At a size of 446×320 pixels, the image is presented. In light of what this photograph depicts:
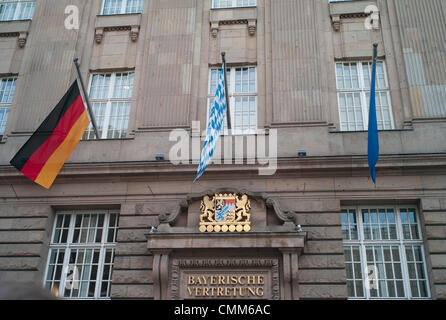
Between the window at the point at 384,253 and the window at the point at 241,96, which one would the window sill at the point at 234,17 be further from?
the window at the point at 384,253

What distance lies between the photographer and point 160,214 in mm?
13414

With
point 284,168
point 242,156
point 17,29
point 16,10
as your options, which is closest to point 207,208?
point 242,156

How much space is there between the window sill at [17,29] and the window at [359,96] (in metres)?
11.8

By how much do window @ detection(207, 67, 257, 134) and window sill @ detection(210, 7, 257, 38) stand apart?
153 cm

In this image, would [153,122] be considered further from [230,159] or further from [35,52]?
[35,52]

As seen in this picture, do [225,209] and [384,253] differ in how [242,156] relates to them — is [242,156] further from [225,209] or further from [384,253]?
[384,253]

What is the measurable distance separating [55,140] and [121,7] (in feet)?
22.9

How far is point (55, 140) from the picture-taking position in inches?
531

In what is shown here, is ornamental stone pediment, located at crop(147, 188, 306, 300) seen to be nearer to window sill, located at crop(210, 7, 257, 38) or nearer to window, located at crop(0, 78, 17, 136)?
window sill, located at crop(210, 7, 257, 38)

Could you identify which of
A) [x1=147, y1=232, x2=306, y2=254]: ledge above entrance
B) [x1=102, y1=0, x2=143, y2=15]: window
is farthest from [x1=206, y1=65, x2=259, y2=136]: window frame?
[x1=102, y1=0, x2=143, y2=15]: window

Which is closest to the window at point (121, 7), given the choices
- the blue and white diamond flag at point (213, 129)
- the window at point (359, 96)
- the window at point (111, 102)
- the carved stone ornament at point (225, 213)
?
the window at point (111, 102)

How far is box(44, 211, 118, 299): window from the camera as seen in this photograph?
13.4 metres

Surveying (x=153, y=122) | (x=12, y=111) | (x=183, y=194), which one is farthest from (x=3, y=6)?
(x=183, y=194)

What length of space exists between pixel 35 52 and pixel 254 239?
10.9 m
